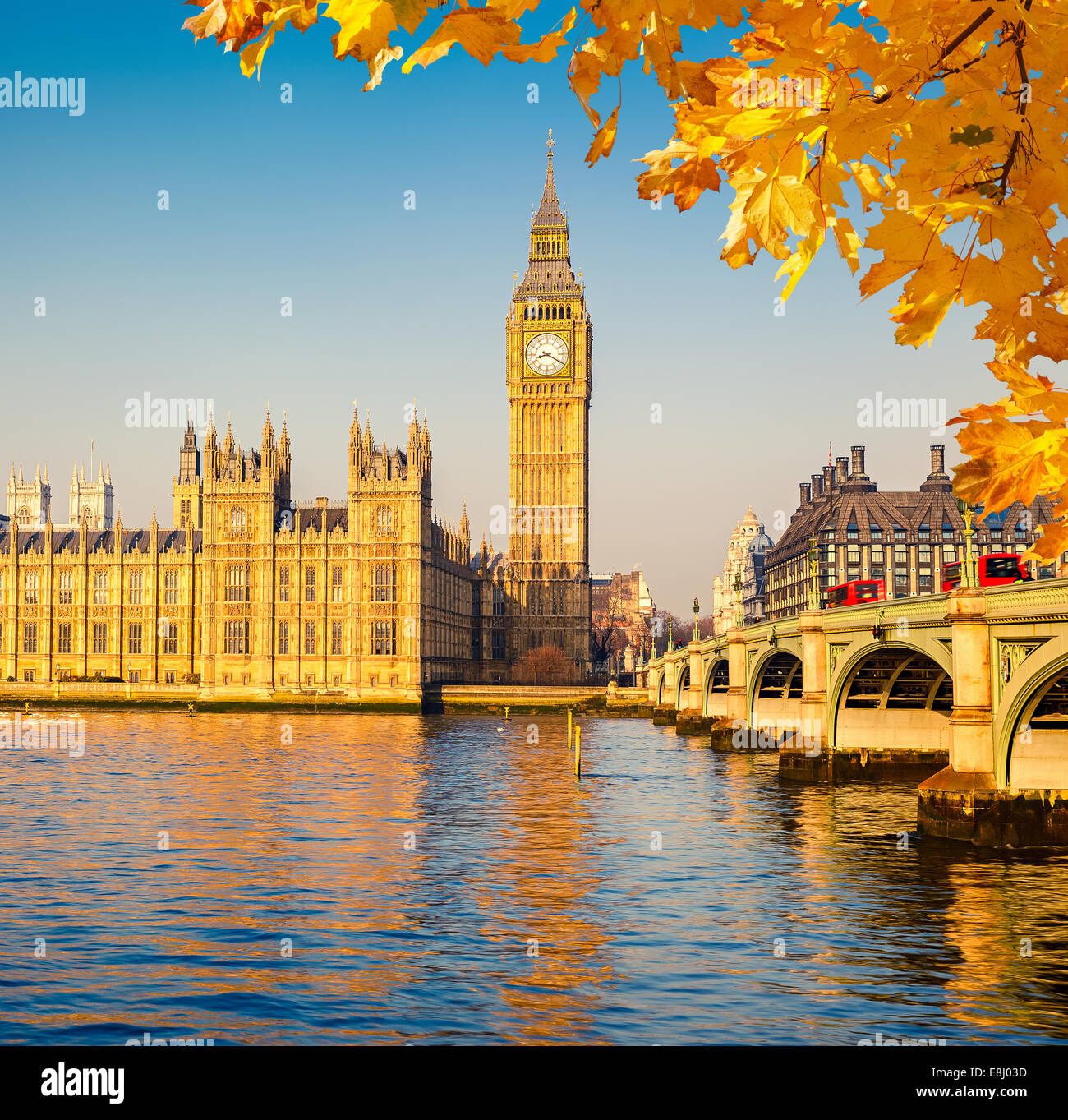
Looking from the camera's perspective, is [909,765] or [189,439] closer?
[909,765]

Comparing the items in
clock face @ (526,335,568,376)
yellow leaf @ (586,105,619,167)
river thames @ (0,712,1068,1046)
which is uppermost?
clock face @ (526,335,568,376)

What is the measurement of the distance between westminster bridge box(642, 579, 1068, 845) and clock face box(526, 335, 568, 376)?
199 feet

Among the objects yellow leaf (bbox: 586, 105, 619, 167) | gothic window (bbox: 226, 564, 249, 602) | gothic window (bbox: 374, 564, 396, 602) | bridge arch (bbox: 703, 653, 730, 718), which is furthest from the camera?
gothic window (bbox: 226, 564, 249, 602)

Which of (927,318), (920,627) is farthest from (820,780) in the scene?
(927,318)

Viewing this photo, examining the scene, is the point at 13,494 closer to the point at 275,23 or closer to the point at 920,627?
the point at 920,627

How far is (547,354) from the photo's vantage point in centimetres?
13150

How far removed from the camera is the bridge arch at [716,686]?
8506cm

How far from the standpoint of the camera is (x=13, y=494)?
15812cm

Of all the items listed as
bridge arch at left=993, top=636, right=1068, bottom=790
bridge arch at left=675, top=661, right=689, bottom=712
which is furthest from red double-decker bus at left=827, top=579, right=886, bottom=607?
bridge arch at left=675, top=661, right=689, bottom=712

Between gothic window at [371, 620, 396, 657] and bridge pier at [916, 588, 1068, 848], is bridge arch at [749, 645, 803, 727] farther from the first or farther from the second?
gothic window at [371, 620, 396, 657]

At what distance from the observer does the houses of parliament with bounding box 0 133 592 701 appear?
10800 centimetres

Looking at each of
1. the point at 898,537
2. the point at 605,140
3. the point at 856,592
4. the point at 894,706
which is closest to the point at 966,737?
the point at 894,706

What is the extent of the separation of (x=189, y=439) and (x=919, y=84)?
14638cm

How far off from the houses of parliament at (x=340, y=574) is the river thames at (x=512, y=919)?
60.8 m
